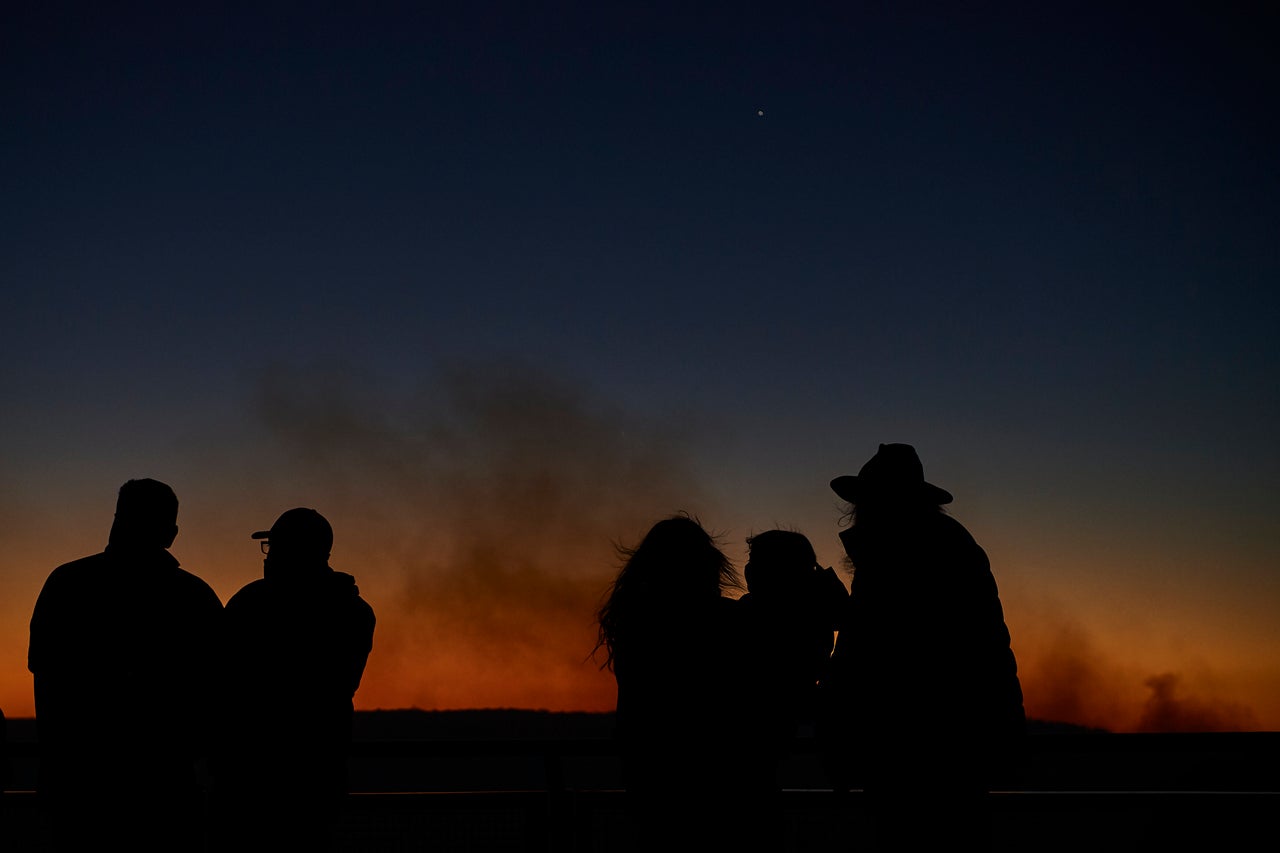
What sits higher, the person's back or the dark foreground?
the person's back

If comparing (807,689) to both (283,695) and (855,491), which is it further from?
(283,695)

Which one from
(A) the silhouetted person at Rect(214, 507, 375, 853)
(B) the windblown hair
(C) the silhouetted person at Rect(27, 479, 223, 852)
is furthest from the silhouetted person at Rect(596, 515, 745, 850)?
(C) the silhouetted person at Rect(27, 479, 223, 852)

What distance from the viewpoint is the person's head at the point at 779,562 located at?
3.01 meters

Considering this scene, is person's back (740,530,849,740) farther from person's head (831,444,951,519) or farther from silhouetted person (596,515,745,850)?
person's head (831,444,951,519)

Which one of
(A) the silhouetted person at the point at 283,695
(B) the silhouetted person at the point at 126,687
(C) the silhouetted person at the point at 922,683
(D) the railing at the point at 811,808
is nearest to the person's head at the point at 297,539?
(A) the silhouetted person at the point at 283,695

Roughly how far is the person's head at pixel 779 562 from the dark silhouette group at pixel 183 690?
1.52 m

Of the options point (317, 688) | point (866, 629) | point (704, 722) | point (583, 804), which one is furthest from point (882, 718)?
point (317, 688)

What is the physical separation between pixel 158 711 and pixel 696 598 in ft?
6.34

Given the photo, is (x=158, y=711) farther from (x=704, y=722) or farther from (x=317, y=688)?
(x=704, y=722)

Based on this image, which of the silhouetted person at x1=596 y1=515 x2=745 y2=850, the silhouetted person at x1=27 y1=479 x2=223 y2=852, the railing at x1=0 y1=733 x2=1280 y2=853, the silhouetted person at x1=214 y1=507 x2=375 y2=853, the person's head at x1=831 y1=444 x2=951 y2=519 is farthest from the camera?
the railing at x1=0 y1=733 x2=1280 y2=853

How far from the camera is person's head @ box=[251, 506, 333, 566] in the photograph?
11.0ft

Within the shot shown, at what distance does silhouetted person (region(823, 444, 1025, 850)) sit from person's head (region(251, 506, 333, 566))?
73.6 inches

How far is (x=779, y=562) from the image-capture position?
3037 mm

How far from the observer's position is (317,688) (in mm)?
→ 3391
